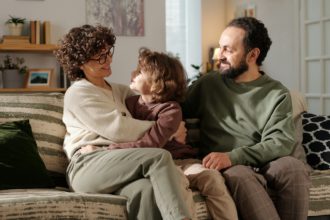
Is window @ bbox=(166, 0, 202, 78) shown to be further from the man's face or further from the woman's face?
the woman's face

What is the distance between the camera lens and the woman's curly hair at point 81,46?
2199mm

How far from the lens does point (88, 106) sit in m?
2.06

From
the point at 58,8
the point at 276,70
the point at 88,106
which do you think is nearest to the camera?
the point at 88,106

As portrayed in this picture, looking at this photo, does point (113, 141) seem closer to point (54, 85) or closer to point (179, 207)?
point (179, 207)

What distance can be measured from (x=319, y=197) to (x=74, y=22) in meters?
3.64

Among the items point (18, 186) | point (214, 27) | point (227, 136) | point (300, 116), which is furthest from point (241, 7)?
point (18, 186)

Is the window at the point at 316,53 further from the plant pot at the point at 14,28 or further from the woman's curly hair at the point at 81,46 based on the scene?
the woman's curly hair at the point at 81,46

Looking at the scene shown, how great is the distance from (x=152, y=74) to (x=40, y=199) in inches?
29.3

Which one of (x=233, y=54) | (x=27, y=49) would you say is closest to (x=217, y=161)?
(x=233, y=54)

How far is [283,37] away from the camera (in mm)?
6062

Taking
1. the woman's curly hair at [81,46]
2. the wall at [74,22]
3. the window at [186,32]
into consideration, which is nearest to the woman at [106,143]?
the woman's curly hair at [81,46]

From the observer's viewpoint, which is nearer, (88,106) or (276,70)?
(88,106)

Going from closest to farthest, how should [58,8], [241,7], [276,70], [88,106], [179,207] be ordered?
1. [179,207]
2. [88,106]
3. [58,8]
4. [276,70]
5. [241,7]

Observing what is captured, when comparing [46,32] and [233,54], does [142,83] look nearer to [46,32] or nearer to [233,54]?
[233,54]
